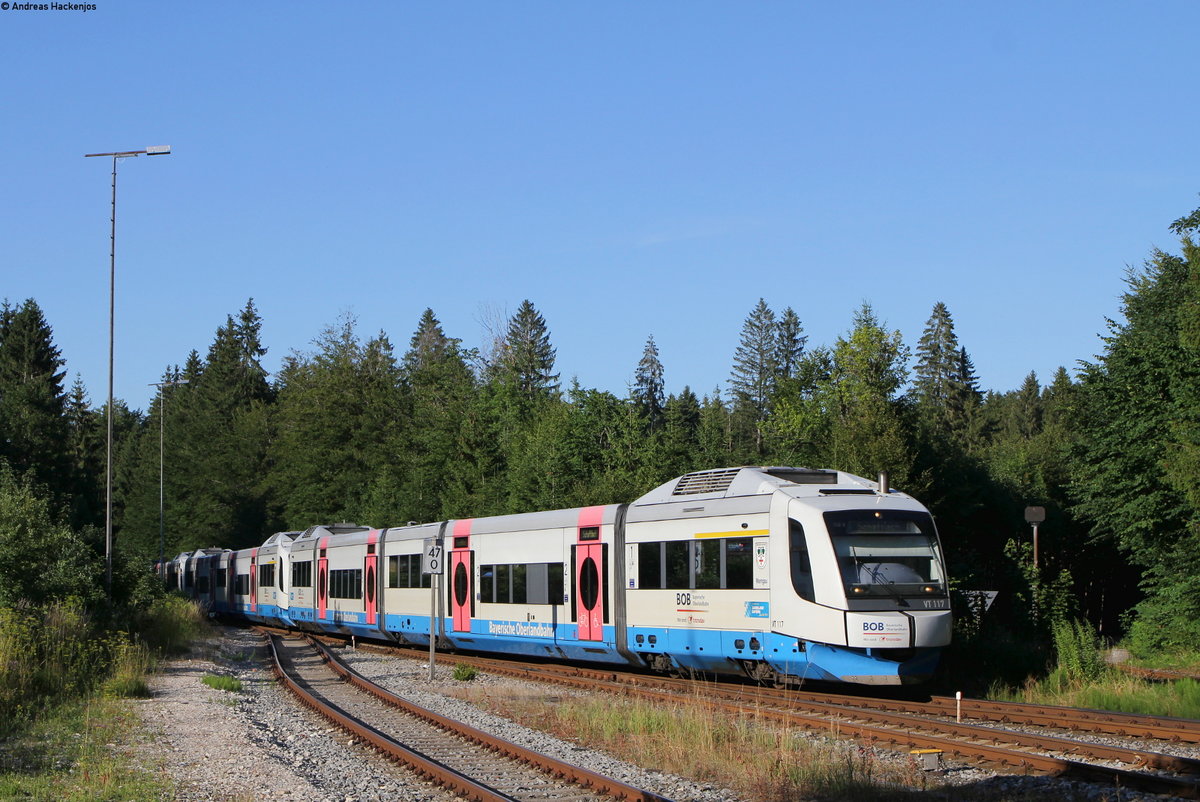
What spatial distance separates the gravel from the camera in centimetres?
1012

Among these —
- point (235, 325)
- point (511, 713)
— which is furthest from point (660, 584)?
point (235, 325)

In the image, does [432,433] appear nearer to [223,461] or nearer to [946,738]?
[223,461]

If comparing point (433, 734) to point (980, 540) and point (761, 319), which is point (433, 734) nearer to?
point (980, 540)

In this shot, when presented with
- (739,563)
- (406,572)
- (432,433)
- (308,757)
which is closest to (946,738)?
(739,563)

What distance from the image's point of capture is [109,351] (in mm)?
27203

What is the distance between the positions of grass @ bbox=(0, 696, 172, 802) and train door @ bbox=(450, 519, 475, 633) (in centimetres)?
982

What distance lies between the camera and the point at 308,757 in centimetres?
1277

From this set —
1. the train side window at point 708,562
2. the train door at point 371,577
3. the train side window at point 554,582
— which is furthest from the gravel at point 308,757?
the train door at point 371,577

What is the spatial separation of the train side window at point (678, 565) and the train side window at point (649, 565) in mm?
231

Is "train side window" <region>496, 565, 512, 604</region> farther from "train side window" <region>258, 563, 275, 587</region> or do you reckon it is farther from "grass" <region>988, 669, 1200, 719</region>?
"train side window" <region>258, 563, 275, 587</region>

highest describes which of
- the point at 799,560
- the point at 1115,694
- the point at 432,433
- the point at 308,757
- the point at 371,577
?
the point at 432,433

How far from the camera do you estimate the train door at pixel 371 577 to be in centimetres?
3033

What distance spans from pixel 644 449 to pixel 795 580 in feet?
100

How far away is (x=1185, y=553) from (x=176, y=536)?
77120mm
